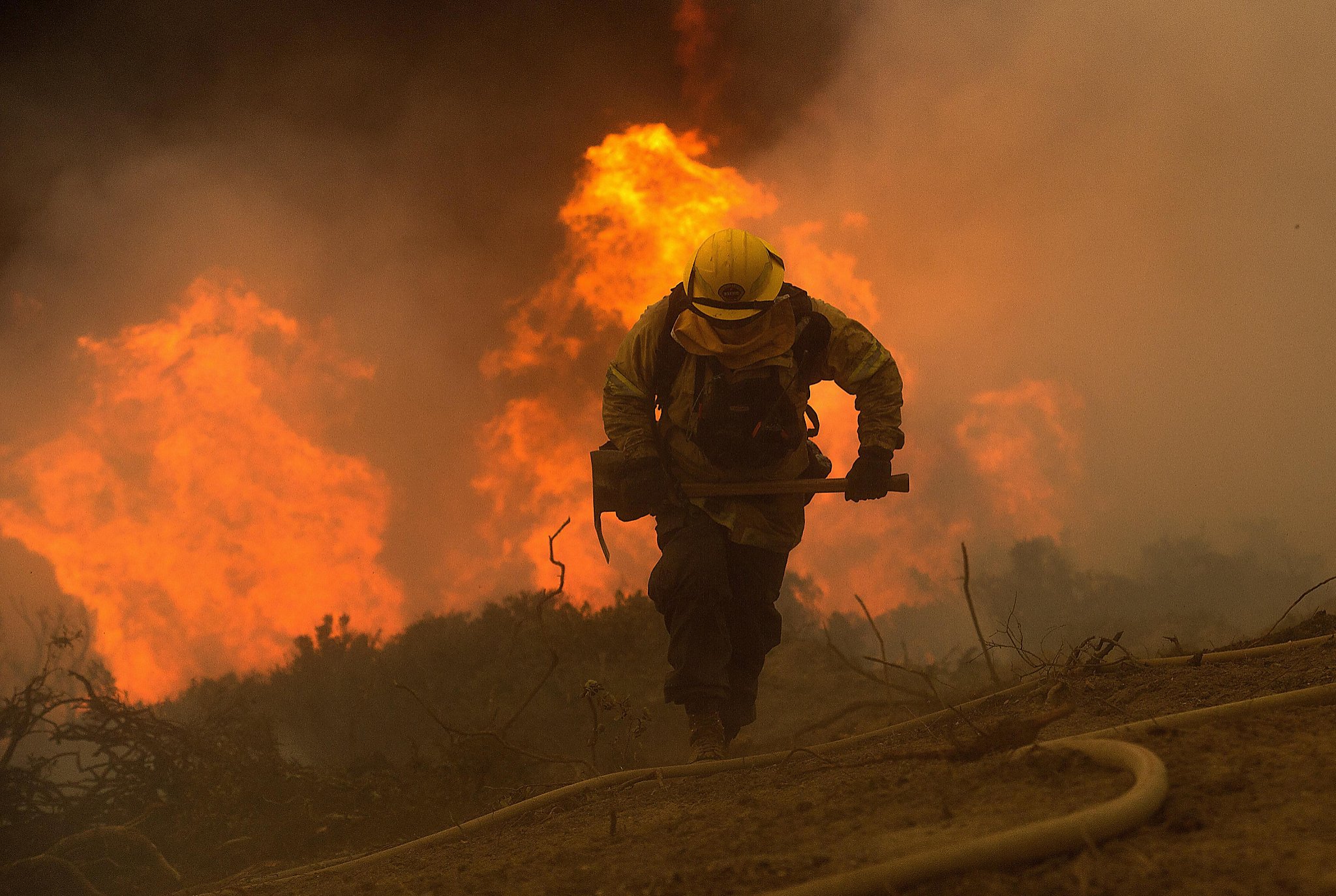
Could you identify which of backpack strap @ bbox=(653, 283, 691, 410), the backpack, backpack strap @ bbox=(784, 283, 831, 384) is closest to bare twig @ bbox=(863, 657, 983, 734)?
the backpack

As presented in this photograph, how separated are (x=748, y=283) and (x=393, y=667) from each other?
6181 millimetres

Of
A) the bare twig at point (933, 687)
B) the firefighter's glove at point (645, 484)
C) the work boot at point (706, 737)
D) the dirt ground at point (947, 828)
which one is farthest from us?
the firefighter's glove at point (645, 484)

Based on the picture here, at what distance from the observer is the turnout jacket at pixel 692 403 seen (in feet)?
13.7

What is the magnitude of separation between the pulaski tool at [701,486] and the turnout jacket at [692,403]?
0.06 m

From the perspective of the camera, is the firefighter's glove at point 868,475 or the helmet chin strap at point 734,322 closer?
the helmet chin strap at point 734,322

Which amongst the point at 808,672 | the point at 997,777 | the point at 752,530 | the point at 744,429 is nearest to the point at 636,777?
the point at 752,530

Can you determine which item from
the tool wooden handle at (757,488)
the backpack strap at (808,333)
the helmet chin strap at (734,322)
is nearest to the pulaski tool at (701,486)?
the tool wooden handle at (757,488)

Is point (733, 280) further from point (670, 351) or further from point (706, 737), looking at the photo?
point (706, 737)

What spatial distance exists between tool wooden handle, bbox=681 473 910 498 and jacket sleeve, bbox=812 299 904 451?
217 millimetres

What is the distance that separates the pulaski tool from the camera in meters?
4.15

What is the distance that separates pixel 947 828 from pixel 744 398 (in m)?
2.27

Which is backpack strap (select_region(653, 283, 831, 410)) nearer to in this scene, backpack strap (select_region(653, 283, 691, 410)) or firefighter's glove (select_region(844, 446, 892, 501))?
backpack strap (select_region(653, 283, 691, 410))

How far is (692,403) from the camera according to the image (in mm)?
4148

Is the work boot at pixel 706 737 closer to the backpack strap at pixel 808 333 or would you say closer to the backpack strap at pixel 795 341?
the backpack strap at pixel 795 341
